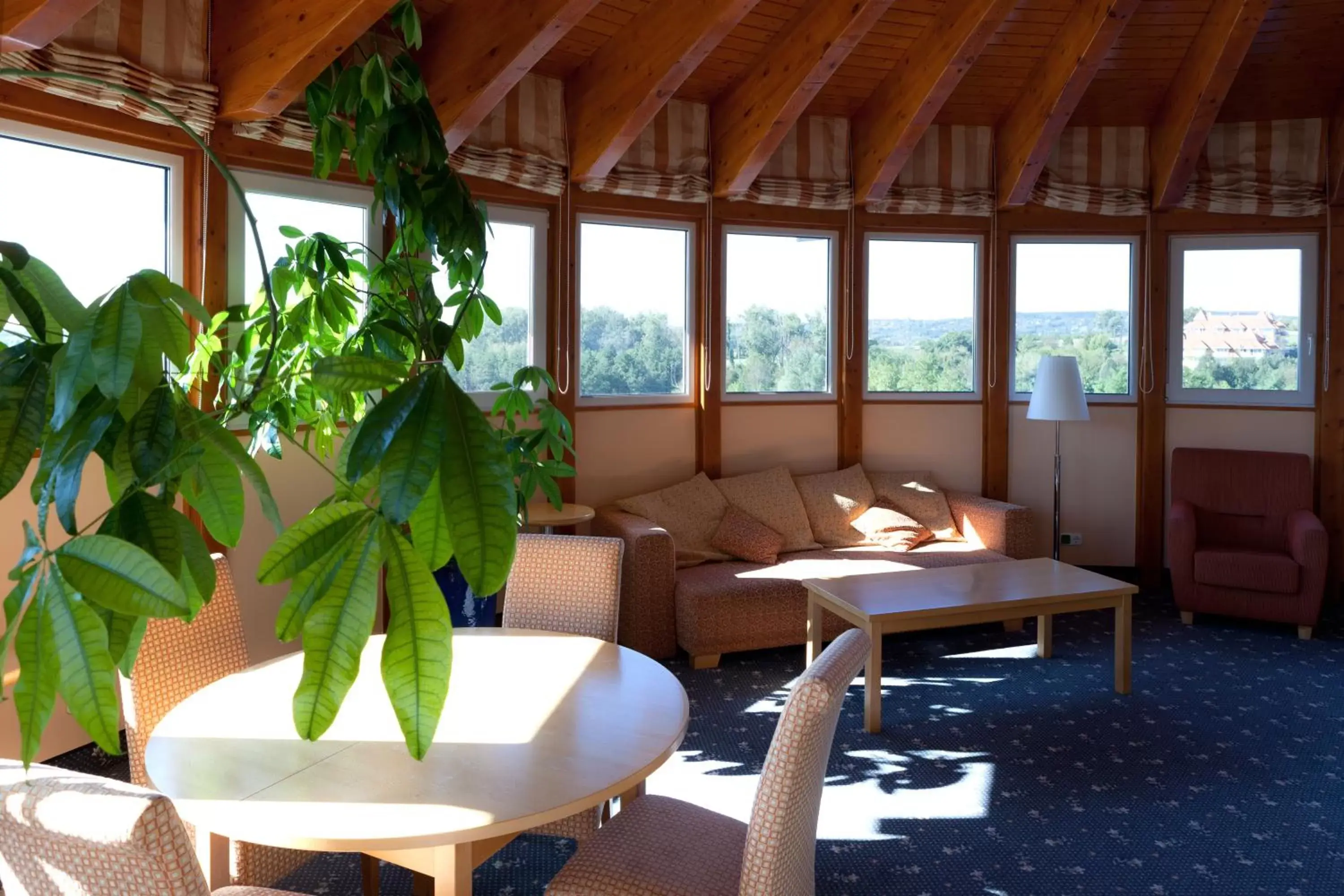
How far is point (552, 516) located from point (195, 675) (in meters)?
2.30

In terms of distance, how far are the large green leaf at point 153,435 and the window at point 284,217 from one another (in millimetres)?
3180

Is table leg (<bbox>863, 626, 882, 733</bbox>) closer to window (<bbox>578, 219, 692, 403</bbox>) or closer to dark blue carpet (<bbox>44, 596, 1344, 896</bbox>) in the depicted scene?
dark blue carpet (<bbox>44, 596, 1344, 896</bbox>)

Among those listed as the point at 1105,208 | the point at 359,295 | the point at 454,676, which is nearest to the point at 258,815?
the point at 454,676

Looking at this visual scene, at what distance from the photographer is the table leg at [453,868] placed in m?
1.70

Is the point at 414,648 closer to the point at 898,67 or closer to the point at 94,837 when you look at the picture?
the point at 94,837

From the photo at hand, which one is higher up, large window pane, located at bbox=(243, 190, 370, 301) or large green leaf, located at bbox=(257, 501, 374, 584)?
large window pane, located at bbox=(243, 190, 370, 301)

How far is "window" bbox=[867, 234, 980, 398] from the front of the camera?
614cm

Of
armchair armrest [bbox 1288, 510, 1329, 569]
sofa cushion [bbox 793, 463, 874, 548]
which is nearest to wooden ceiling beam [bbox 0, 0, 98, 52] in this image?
sofa cushion [bbox 793, 463, 874, 548]

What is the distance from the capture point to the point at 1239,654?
4.80 metres

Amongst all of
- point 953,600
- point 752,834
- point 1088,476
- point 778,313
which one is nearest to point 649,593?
point 953,600

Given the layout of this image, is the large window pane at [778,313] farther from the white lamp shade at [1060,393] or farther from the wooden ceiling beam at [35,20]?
the wooden ceiling beam at [35,20]

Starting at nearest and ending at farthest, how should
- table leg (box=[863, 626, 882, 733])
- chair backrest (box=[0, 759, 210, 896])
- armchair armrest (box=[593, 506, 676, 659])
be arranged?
1. chair backrest (box=[0, 759, 210, 896])
2. table leg (box=[863, 626, 882, 733])
3. armchair armrest (box=[593, 506, 676, 659])

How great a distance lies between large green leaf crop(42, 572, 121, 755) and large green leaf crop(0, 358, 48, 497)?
113mm

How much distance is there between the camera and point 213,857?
1889 mm
